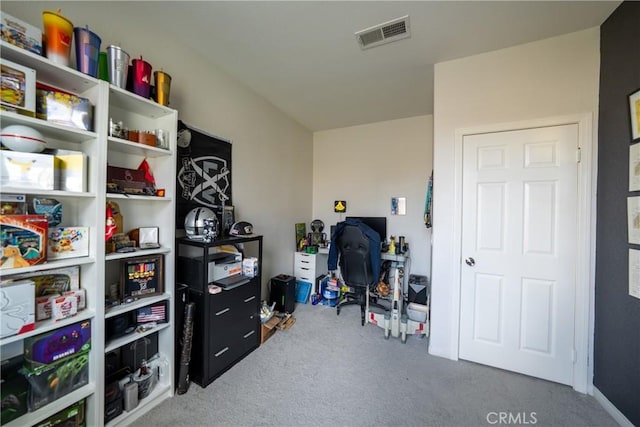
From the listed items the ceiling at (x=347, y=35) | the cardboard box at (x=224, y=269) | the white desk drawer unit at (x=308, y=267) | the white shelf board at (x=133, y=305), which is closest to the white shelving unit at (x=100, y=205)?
the white shelf board at (x=133, y=305)

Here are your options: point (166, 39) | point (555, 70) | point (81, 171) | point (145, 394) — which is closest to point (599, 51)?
point (555, 70)

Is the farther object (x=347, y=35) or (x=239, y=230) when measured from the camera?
(x=239, y=230)

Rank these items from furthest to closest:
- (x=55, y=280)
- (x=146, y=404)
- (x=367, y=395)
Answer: (x=367, y=395), (x=146, y=404), (x=55, y=280)

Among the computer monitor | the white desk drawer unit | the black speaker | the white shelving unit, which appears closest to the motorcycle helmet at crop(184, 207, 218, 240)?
the white shelving unit

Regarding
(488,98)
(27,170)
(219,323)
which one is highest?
(488,98)

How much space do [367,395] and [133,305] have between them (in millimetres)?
1702

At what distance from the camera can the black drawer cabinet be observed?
1753mm

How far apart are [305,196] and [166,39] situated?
8.39 feet

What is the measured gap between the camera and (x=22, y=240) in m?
1.08

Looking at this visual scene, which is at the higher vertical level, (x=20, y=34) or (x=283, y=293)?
(x=20, y=34)

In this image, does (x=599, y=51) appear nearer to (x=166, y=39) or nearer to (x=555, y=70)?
(x=555, y=70)

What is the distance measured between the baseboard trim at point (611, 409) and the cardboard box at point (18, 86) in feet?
12.2

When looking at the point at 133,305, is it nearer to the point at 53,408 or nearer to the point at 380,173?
the point at 53,408

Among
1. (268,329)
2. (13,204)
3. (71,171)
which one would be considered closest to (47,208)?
(13,204)
